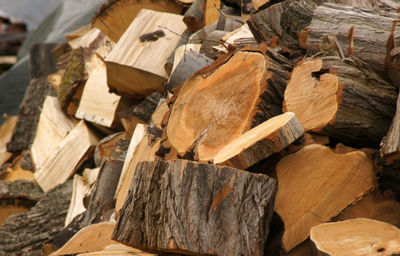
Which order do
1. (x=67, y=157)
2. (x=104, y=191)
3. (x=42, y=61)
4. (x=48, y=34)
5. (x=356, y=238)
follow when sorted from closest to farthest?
(x=356, y=238) → (x=104, y=191) → (x=67, y=157) → (x=42, y=61) → (x=48, y=34)

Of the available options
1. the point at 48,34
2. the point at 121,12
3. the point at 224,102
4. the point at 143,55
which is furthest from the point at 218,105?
the point at 48,34

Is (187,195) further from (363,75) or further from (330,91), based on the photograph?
(363,75)

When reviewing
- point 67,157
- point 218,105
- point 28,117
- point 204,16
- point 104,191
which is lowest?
point 28,117

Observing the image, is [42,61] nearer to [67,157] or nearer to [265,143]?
[67,157]

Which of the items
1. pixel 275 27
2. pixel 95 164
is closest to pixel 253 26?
pixel 275 27

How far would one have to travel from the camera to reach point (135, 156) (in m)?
2.96

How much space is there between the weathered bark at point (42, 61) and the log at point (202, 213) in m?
3.89

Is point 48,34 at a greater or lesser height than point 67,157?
lesser

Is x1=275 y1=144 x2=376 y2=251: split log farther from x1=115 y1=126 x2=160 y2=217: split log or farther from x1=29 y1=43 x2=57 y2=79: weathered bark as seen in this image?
x1=29 y1=43 x2=57 y2=79: weathered bark

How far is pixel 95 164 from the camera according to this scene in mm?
3953

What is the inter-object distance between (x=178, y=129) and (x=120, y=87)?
1216mm

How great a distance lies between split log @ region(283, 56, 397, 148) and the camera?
7.15ft

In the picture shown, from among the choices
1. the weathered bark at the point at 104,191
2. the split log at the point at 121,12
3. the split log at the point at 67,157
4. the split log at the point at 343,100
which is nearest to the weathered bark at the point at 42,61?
the split log at the point at 121,12

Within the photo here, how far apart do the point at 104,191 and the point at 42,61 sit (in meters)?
3.04
